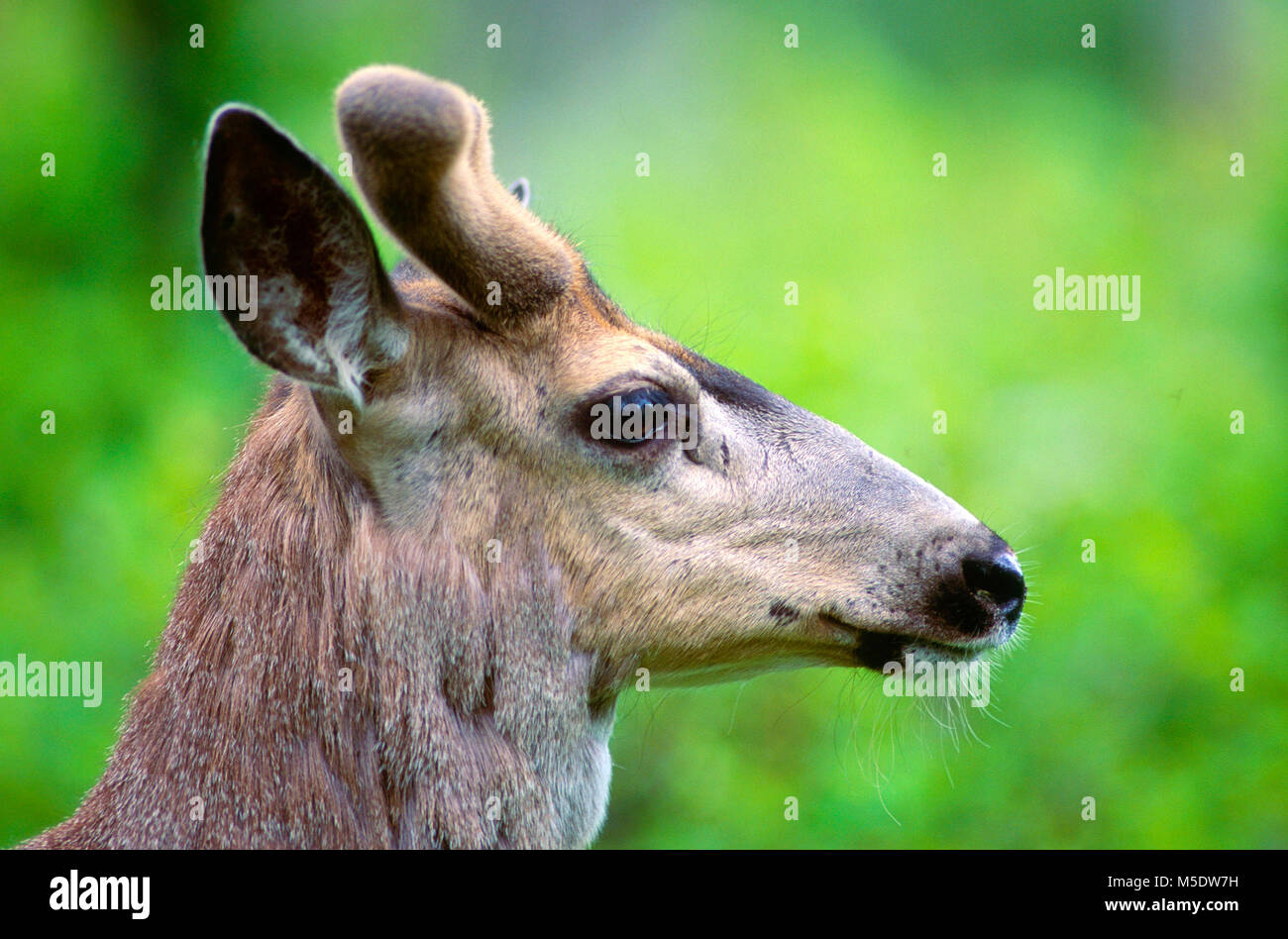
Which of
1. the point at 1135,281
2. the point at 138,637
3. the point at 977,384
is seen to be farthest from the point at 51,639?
the point at 1135,281

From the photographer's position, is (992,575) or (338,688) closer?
(338,688)

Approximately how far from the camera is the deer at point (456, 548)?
3160mm

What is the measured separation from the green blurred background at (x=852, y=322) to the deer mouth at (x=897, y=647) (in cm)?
107

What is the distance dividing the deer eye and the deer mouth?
0.72m

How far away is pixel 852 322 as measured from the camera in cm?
892

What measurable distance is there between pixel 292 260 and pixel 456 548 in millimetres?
816

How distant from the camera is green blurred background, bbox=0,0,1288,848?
6598 millimetres
